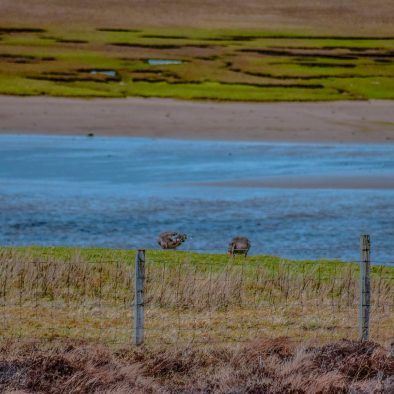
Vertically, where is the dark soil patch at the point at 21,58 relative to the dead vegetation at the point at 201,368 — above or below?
above

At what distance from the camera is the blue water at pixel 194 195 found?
2273cm

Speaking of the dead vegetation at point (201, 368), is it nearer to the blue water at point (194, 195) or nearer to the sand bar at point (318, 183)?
the blue water at point (194, 195)

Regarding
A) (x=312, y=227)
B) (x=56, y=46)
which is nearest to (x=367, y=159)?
(x=312, y=227)

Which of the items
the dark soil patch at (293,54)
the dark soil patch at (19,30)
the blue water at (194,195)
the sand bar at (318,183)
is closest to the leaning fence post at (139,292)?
the blue water at (194,195)

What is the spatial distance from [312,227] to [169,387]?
13914mm

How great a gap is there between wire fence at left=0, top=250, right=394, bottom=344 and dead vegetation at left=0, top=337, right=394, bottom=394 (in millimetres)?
1381

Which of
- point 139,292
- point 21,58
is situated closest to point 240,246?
point 139,292

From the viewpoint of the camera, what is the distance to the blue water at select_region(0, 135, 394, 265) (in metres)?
22.7

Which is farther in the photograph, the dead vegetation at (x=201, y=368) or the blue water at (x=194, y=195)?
the blue water at (x=194, y=195)

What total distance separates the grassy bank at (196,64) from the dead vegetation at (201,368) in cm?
4029

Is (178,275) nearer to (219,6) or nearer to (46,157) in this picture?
(46,157)

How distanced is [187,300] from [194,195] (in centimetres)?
1287

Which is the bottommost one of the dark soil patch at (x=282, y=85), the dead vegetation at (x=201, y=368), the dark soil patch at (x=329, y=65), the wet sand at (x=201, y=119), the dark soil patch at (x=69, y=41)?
the dead vegetation at (x=201, y=368)

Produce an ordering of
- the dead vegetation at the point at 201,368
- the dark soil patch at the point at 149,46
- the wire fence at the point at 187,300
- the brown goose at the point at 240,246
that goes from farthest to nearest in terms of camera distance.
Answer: the dark soil patch at the point at 149,46, the brown goose at the point at 240,246, the wire fence at the point at 187,300, the dead vegetation at the point at 201,368
